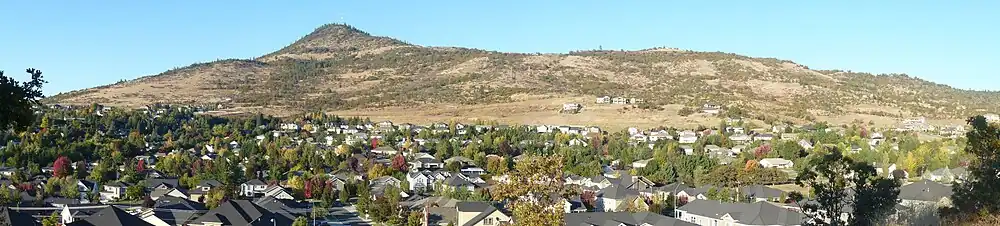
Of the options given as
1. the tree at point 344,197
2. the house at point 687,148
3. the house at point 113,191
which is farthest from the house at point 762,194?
the house at point 113,191

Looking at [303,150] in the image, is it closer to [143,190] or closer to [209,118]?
[143,190]

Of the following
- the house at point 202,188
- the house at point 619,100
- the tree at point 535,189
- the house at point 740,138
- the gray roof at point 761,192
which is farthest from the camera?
the house at point 619,100

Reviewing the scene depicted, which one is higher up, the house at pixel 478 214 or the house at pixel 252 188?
the house at pixel 478 214

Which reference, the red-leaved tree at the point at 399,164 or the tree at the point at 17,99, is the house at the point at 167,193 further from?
the tree at the point at 17,99

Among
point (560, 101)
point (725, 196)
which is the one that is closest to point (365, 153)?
point (725, 196)

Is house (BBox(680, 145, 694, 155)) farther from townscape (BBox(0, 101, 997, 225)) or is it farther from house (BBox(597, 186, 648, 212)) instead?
house (BBox(597, 186, 648, 212))

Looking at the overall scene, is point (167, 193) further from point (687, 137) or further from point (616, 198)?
point (687, 137)
